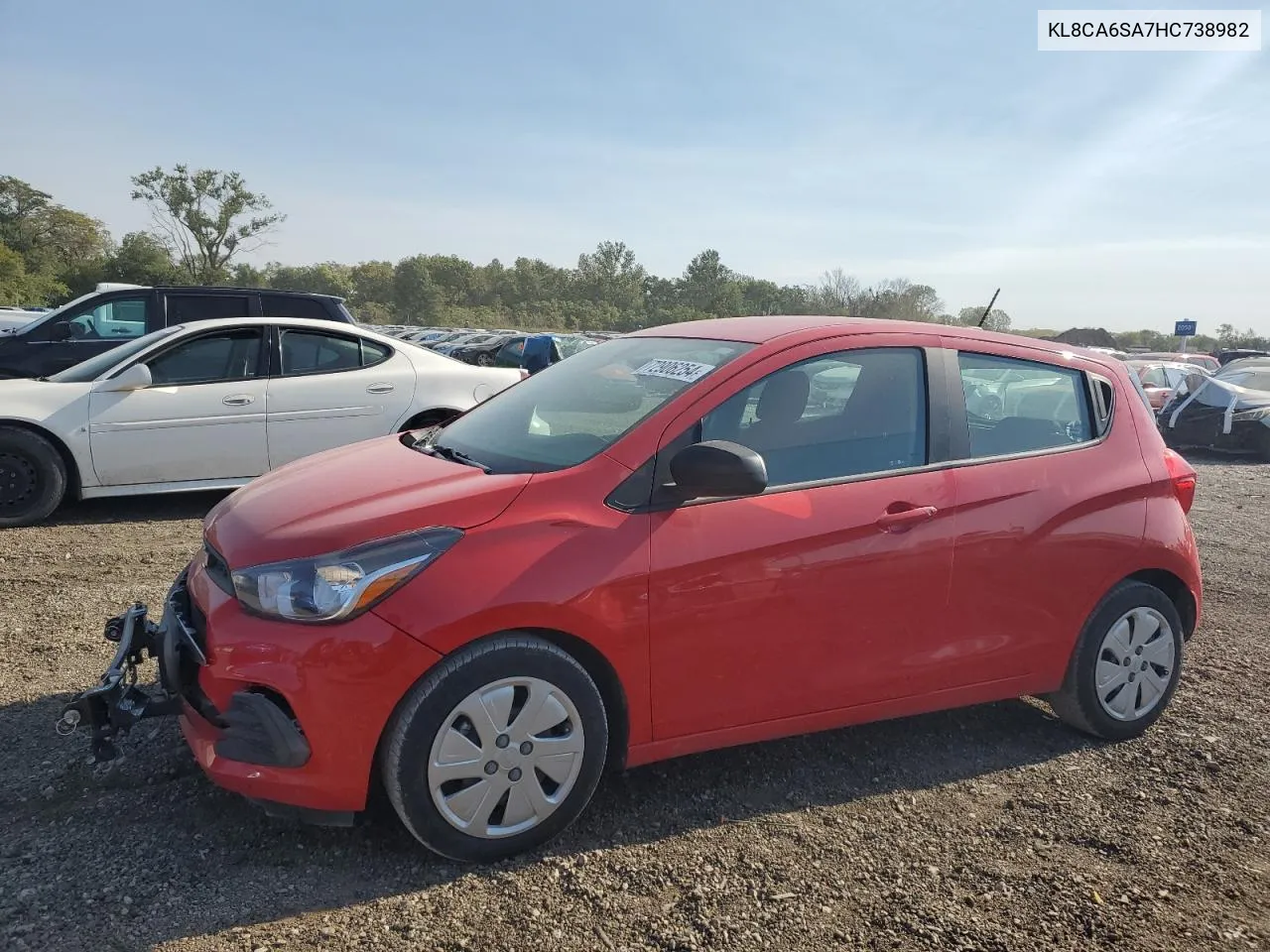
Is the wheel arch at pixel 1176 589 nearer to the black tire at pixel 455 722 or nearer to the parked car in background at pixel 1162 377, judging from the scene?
the black tire at pixel 455 722

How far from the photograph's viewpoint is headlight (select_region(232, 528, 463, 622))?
8.35ft

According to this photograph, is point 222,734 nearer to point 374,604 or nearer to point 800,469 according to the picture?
point 374,604

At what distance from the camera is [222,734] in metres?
2.62

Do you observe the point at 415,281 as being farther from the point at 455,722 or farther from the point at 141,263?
the point at 455,722

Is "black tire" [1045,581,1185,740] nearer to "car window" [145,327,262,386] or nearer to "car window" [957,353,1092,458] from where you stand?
"car window" [957,353,1092,458]

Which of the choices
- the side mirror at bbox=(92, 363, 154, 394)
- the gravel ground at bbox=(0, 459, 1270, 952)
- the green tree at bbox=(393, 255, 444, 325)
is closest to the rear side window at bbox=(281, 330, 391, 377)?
the side mirror at bbox=(92, 363, 154, 394)

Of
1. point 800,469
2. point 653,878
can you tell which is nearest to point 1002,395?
point 800,469

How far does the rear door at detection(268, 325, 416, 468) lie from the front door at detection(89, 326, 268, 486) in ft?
0.47

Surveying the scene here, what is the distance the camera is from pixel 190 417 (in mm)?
6711

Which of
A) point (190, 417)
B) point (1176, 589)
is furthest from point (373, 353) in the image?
point (1176, 589)

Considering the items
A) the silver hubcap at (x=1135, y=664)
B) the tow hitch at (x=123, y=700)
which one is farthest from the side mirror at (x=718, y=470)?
the silver hubcap at (x=1135, y=664)

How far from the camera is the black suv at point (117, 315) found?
27.6ft

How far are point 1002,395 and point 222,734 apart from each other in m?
3.08

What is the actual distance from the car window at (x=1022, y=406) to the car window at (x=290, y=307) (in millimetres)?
7102
